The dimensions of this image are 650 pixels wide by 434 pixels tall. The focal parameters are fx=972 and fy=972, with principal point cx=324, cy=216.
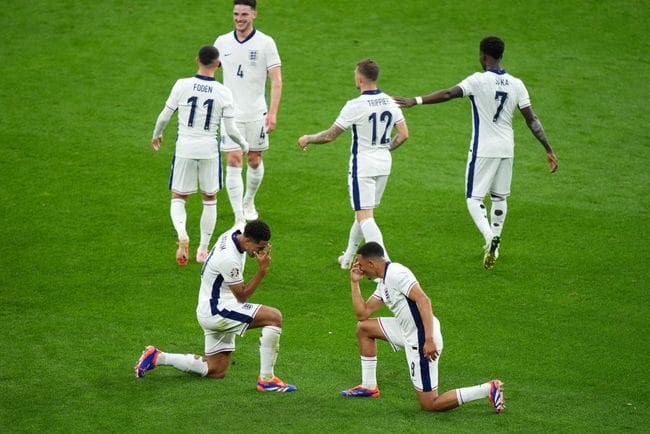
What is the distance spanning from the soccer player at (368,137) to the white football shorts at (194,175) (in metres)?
A: 1.14

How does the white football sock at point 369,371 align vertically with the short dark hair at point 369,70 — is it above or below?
below

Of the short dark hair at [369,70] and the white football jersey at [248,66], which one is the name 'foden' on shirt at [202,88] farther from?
the short dark hair at [369,70]

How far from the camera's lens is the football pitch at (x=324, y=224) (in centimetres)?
740

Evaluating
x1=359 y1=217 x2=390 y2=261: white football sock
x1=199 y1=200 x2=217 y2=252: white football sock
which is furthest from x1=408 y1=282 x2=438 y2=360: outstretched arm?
x1=199 y1=200 x2=217 y2=252: white football sock

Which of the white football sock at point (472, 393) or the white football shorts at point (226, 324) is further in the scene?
the white football shorts at point (226, 324)

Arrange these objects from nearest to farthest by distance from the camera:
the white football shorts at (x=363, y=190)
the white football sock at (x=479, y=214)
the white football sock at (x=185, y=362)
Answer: the white football sock at (x=185, y=362)
the white football shorts at (x=363, y=190)
the white football sock at (x=479, y=214)

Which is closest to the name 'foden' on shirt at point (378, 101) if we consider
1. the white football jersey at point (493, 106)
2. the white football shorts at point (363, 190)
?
the white football shorts at point (363, 190)

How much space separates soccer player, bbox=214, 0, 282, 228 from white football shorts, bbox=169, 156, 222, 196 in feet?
1.97

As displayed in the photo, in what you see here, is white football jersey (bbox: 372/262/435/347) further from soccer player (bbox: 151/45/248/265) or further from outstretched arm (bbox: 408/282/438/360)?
soccer player (bbox: 151/45/248/265)

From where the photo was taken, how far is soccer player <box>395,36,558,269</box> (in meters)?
9.58

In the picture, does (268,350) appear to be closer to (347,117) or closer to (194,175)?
(347,117)

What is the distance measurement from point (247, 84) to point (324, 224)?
1791 millimetres

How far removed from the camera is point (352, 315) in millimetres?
8930

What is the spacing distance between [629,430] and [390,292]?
1967 millimetres
